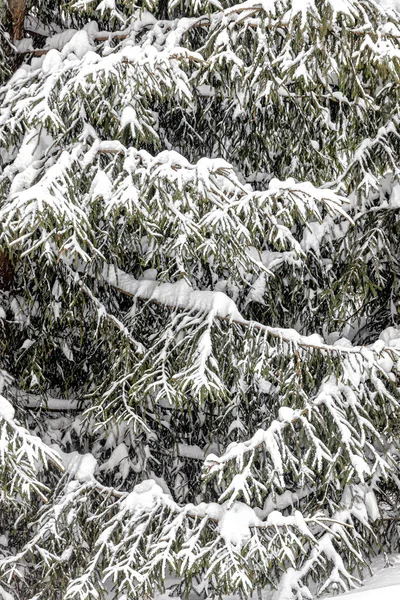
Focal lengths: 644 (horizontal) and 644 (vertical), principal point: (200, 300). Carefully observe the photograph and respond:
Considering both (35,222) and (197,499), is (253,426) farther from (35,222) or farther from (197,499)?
(35,222)

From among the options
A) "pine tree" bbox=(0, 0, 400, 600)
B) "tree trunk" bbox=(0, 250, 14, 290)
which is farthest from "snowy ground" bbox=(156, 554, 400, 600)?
"tree trunk" bbox=(0, 250, 14, 290)

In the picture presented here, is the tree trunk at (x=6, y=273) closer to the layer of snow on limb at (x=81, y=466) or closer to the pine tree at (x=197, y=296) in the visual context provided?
the pine tree at (x=197, y=296)

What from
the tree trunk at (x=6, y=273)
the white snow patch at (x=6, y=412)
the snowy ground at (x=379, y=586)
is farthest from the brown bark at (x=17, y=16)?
the snowy ground at (x=379, y=586)

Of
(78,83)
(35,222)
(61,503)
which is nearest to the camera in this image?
(35,222)

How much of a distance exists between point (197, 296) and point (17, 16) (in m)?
2.41

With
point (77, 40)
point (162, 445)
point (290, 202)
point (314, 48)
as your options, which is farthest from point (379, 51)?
point (162, 445)

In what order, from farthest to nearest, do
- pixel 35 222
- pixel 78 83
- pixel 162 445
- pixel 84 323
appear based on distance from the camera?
pixel 162 445, pixel 84 323, pixel 78 83, pixel 35 222

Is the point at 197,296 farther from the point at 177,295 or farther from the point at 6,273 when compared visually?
the point at 6,273

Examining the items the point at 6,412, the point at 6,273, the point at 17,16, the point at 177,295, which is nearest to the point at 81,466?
the point at 6,412

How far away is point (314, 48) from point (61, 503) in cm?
305

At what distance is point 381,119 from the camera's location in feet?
15.0

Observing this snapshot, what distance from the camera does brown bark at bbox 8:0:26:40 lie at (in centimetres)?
448

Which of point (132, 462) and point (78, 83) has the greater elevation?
point (78, 83)

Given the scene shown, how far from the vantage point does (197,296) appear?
407 cm
